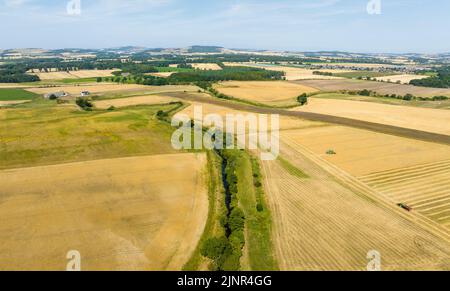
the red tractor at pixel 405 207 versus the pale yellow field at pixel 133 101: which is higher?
the pale yellow field at pixel 133 101

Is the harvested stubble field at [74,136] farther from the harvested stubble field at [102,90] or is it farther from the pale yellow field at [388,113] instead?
the pale yellow field at [388,113]

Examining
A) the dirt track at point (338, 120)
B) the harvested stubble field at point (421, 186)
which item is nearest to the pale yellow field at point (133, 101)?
the dirt track at point (338, 120)

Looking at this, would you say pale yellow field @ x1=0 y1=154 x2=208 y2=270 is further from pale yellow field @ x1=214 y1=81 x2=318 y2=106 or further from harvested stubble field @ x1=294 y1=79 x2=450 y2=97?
harvested stubble field @ x1=294 y1=79 x2=450 y2=97

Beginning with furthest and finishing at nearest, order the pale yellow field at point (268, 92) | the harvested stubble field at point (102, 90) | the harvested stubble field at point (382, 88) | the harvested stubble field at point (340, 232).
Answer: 1. the harvested stubble field at point (382, 88)
2. the harvested stubble field at point (102, 90)
3. the pale yellow field at point (268, 92)
4. the harvested stubble field at point (340, 232)

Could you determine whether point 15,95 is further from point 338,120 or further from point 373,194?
point 373,194

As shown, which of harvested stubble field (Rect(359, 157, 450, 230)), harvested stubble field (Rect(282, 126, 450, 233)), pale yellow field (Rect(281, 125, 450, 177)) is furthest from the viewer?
pale yellow field (Rect(281, 125, 450, 177))

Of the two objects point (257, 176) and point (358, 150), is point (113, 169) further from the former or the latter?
point (358, 150)

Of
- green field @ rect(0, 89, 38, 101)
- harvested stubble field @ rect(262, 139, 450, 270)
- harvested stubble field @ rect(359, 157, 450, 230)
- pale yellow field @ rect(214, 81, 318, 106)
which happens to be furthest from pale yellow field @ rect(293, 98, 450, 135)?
green field @ rect(0, 89, 38, 101)
